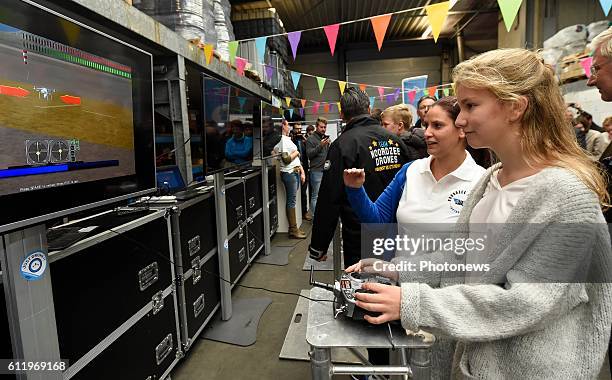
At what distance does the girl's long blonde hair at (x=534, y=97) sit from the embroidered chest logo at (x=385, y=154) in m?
1.31

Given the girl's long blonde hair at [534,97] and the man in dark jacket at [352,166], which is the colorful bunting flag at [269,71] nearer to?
the man in dark jacket at [352,166]

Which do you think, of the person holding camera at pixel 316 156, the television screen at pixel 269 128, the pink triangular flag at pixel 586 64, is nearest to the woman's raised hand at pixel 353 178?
the television screen at pixel 269 128

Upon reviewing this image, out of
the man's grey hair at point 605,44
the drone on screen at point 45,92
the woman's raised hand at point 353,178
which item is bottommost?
the woman's raised hand at point 353,178

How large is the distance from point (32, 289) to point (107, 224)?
61cm

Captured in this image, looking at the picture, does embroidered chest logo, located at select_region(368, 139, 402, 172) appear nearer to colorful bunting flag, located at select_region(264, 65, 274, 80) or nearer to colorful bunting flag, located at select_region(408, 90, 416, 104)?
colorful bunting flag, located at select_region(264, 65, 274, 80)

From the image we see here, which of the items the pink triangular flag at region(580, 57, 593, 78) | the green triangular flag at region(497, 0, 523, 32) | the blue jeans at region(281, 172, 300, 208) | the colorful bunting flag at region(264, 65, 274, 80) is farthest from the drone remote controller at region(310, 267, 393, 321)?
the pink triangular flag at region(580, 57, 593, 78)

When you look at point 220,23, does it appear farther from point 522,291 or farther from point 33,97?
point 522,291

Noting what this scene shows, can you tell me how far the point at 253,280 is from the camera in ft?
11.8

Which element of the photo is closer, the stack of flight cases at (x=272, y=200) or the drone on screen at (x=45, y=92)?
the drone on screen at (x=45, y=92)

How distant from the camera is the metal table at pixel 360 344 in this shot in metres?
0.78

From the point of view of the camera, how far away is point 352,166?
2.05m

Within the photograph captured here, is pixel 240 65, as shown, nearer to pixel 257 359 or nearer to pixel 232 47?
pixel 232 47

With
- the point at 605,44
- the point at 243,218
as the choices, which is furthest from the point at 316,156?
the point at 605,44

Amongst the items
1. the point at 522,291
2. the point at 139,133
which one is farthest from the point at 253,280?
the point at 522,291
